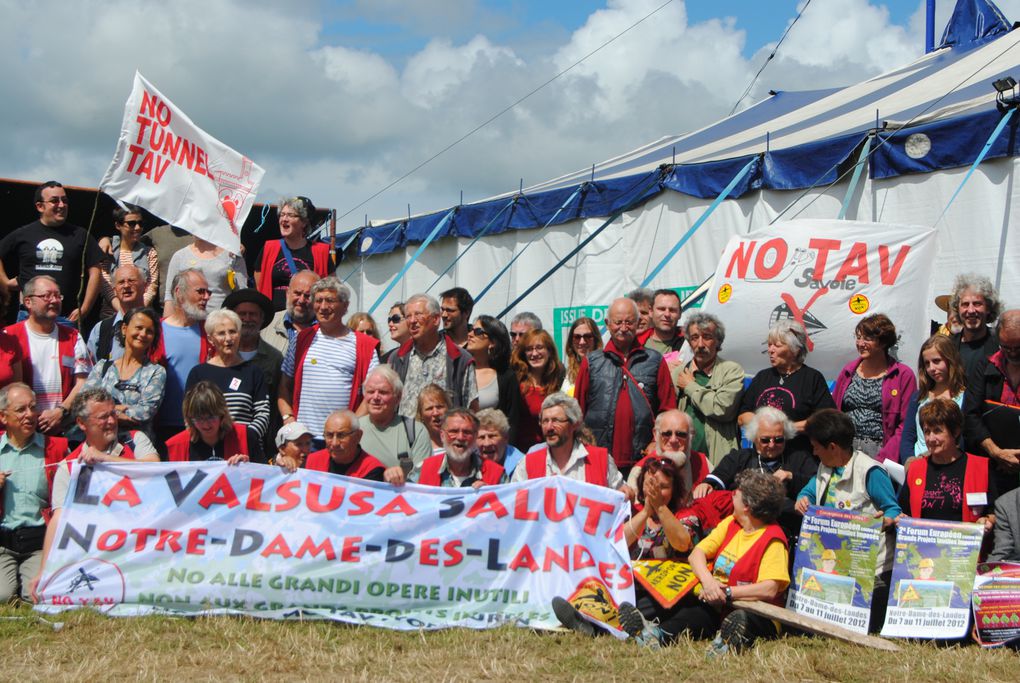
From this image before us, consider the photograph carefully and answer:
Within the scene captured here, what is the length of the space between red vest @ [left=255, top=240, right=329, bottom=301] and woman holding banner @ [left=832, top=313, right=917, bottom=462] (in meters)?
3.77

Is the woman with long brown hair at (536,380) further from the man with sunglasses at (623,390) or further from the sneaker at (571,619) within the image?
the sneaker at (571,619)

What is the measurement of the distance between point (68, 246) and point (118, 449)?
7.99 ft

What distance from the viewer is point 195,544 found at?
5.26 meters

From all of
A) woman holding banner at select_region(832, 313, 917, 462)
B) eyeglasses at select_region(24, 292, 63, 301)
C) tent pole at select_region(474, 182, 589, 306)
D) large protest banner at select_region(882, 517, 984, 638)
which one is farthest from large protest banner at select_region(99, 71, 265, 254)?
large protest banner at select_region(882, 517, 984, 638)

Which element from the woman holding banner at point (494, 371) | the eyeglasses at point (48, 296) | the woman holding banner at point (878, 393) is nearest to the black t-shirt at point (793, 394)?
the woman holding banner at point (878, 393)

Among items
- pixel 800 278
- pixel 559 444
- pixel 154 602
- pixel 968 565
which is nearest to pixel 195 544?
pixel 154 602

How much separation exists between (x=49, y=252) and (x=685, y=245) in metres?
5.25

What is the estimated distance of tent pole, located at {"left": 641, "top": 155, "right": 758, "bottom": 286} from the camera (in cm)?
868

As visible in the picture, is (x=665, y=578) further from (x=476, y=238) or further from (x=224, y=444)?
(x=476, y=238)

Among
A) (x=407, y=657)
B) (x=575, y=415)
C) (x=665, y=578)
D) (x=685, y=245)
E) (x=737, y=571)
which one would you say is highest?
(x=685, y=245)

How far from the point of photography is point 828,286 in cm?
695

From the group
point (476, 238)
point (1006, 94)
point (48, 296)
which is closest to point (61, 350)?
point (48, 296)

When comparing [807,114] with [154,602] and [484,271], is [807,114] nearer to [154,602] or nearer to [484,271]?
[484,271]

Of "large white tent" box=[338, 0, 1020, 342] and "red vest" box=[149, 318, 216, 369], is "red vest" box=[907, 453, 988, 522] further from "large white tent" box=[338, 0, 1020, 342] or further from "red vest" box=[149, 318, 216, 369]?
"red vest" box=[149, 318, 216, 369]
